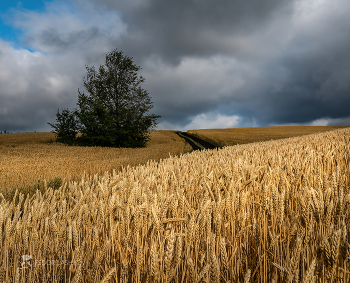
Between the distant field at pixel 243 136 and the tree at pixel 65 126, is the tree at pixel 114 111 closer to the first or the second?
the tree at pixel 65 126

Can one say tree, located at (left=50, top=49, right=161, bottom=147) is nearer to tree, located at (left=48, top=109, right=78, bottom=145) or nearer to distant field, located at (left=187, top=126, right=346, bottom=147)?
tree, located at (left=48, top=109, right=78, bottom=145)

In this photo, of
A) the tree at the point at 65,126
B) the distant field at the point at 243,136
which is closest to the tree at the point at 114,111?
the tree at the point at 65,126

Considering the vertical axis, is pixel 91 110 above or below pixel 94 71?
below

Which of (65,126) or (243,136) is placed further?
(243,136)

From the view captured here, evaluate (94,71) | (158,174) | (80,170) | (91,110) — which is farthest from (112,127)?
(158,174)

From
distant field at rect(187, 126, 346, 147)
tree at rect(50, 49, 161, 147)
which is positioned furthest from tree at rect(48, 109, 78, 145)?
distant field at rect(187, 126, 346, 147)

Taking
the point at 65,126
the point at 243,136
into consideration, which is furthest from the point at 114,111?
the point at 243,136

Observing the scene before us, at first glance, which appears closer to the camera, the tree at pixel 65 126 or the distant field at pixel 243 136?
the tree at pixel 65 126

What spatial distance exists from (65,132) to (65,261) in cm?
2420

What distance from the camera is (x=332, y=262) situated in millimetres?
937

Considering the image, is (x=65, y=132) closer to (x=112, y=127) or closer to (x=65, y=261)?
(x=112, y=127)

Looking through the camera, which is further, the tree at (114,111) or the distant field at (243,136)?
the distant field at (243,136)

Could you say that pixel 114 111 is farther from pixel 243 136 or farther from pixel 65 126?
pixel 243 136

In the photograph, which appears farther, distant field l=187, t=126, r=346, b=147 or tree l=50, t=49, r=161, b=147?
distant field l=187, t=126, r=346, b=147
